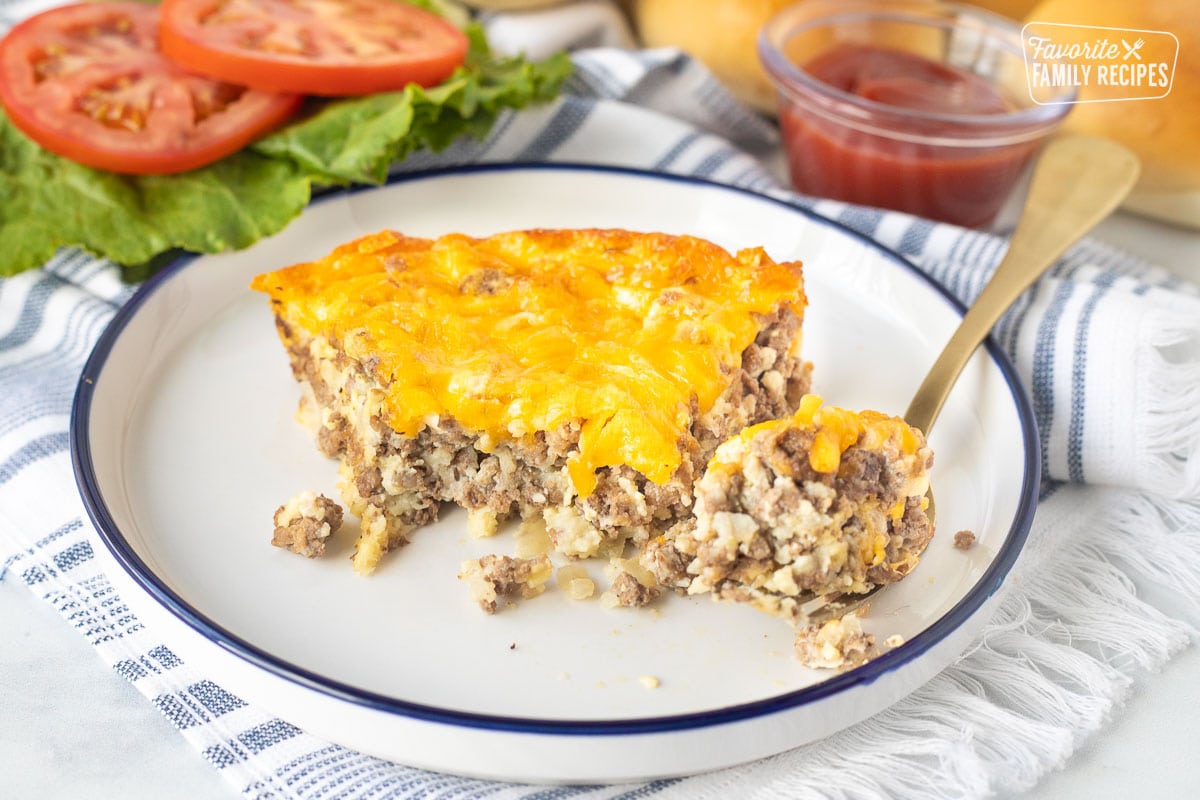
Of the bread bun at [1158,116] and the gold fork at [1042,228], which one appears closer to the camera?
the gold fork at [1042,228]

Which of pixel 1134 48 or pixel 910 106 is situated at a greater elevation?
pixel 1134 48

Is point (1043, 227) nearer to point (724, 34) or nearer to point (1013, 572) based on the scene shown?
point (1013, 572)

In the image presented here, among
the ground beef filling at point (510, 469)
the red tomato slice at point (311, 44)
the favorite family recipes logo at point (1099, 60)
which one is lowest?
the ground beef filling at point (510, 469)

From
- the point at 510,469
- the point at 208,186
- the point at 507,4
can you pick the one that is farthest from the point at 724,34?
the point at 510,469

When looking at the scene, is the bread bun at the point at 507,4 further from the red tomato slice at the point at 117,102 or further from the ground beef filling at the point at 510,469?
the ground beef filling at the point at 510,469

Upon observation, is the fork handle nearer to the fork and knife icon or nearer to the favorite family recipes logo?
the favorite family recipes logo

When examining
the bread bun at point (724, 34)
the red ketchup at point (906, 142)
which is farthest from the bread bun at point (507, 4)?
the red ketchup at point (906, 142)

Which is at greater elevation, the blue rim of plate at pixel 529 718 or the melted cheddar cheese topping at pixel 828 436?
the melted cheddar cheese topping at pixel 828 436
